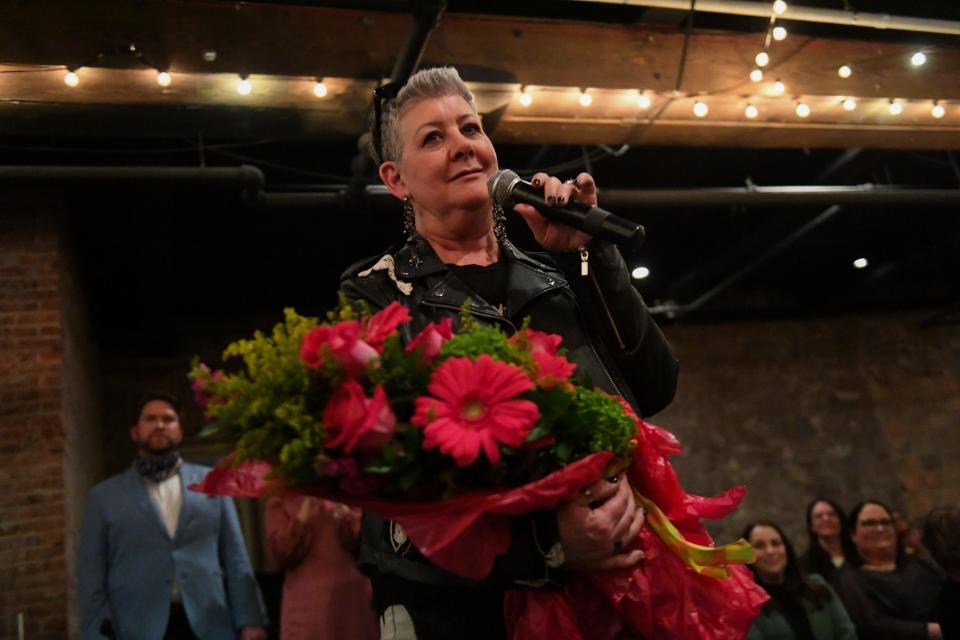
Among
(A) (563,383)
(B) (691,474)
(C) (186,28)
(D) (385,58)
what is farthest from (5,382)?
(B) (691,474)

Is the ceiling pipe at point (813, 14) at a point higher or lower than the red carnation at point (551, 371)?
higher

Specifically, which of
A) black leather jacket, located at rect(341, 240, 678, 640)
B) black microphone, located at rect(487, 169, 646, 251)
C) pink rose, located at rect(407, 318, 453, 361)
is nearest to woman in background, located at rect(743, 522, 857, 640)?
black leather jacket, located at rect(341, 240, 678, 640)

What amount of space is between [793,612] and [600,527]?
3465mm

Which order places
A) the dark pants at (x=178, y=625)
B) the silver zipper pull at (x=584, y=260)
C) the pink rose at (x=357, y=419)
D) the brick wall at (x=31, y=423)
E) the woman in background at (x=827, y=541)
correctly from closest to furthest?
the pink rose at (x=357, y=419) → the silver zipper pull at (x=584, y=260) → the dark pants at (x=178, y=625) → the brick wall at (x=31, y=423) → the woman in background at (x=827, y=541)

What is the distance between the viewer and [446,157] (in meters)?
1.53

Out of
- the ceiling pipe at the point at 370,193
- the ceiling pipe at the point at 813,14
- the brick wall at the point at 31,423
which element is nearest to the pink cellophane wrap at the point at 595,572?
the ceiling pipe at the point at 813,14

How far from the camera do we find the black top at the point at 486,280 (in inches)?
58.5

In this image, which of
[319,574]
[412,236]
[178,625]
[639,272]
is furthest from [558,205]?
[639,272]

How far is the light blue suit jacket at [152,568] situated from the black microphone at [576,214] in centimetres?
268

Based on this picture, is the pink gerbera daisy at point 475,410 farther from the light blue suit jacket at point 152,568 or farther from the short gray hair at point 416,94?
the light blue suit jacket at point 152,568

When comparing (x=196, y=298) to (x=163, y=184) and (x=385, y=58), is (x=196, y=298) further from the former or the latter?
(x=385, y=58)

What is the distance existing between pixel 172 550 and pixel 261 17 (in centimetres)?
239

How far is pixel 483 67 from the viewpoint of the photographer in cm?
422

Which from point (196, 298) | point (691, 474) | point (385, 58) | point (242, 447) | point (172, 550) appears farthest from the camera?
point (691, 474)
